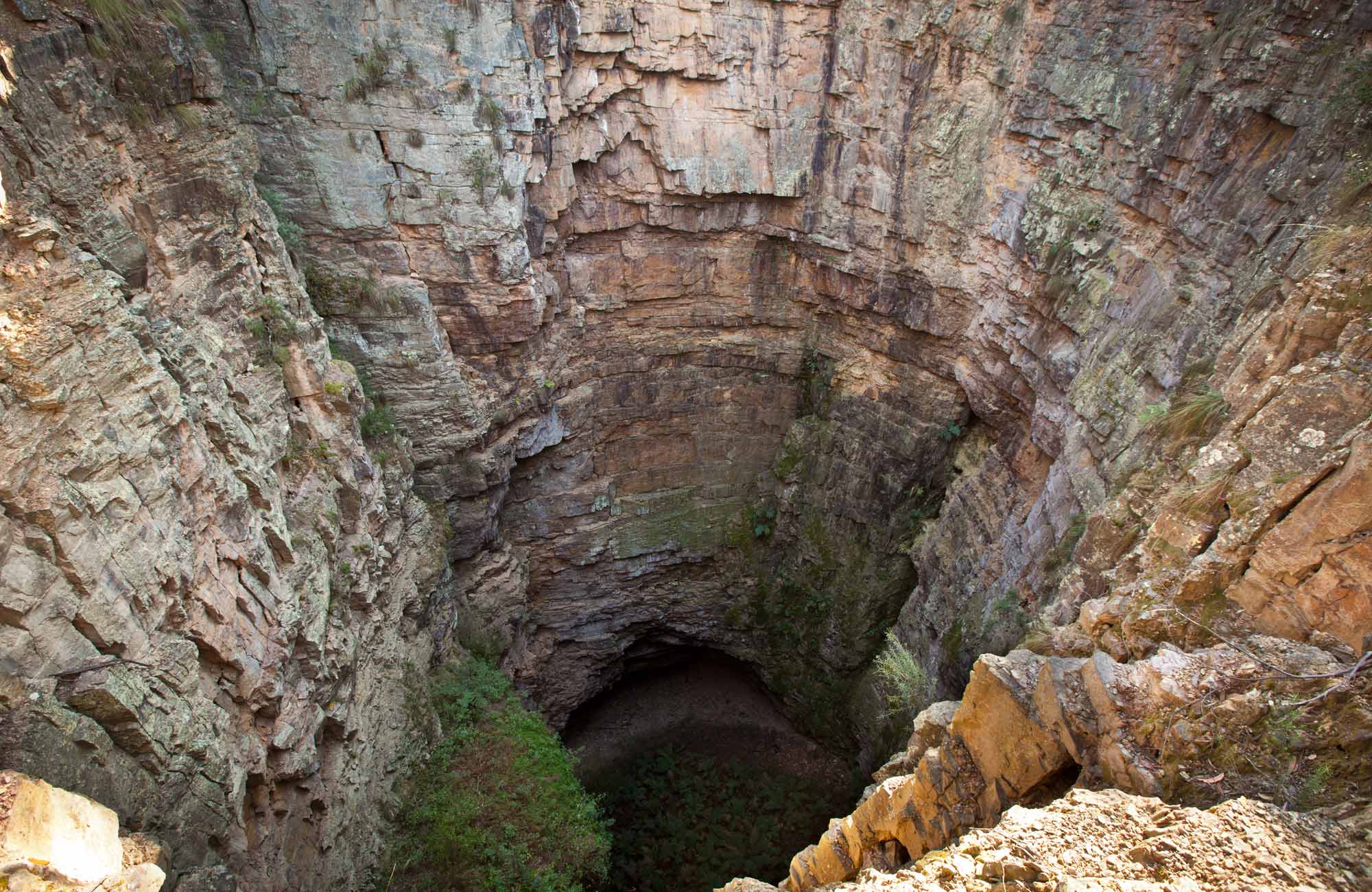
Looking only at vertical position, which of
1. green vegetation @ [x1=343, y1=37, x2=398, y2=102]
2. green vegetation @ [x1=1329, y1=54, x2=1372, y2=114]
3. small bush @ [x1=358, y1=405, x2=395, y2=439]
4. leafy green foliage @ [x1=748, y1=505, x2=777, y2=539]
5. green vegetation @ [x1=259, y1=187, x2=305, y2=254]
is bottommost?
green vegetation @ [x1=1329, y1=54, x2=1372, y2=114]

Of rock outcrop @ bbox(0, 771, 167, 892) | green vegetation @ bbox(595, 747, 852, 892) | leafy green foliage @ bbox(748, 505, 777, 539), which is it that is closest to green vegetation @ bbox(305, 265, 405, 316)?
rock outcrop @ bbox(0, 771, 167, 892)

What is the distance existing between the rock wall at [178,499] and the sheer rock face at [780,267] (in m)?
2.53

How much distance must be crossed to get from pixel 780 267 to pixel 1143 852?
12706 mm

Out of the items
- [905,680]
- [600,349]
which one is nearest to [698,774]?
[905,680]

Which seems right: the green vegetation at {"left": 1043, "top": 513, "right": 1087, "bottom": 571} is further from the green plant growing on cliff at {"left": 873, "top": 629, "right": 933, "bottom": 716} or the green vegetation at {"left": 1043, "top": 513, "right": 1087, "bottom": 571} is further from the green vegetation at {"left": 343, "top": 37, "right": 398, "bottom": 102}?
the green vegetation at {"left": 343, "top": 37, "right": 398, "bottom": 102}

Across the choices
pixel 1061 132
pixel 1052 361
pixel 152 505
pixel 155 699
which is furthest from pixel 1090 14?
pixel 155 699

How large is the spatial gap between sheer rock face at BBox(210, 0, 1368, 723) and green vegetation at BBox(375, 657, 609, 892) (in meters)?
2.32

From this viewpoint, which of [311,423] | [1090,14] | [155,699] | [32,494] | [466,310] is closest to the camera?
[32,494]

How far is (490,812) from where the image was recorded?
10445 mm

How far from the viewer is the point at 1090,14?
32.0 feet

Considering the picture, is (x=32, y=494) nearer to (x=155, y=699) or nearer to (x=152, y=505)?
(x=152, y=505)

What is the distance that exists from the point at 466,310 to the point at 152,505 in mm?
6382

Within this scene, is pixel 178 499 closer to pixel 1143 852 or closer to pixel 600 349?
pixel 1143 852

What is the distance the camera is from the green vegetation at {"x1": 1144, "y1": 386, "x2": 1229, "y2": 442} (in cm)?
638
